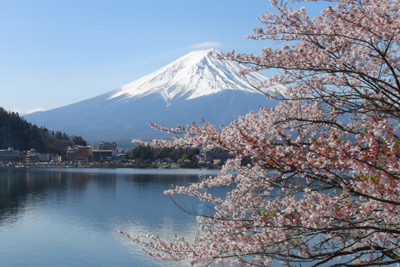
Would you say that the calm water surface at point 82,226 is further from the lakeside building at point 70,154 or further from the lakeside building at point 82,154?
the lakeside building at point 82,154

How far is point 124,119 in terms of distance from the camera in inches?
4988

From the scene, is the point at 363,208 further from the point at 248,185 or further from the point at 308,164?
the point at 248,185

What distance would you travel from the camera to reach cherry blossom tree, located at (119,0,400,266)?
2424 mm

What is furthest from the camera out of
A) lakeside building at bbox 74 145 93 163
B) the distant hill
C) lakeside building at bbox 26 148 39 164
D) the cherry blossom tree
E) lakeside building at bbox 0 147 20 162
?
lakeside building at bbox 74 145 93 163

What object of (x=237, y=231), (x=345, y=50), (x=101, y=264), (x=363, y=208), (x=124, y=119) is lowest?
(x=101, y=264)

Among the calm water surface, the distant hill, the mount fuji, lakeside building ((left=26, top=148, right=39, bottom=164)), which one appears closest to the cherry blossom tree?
the calm water surface

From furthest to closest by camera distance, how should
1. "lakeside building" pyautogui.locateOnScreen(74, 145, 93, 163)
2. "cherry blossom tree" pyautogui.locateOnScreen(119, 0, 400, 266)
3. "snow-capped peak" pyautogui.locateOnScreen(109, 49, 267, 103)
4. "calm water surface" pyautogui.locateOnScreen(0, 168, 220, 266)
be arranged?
"snow-capped peak" pyautogui.locateOnScreen(109, 49, 267, 103) < "lakeside building" pyautogui.locateOnScreen(74, 145, 93, 163) < "calm water surface" pyautogui.locateOnScreen(0, 168, 220, 266) < "cherry blossom tree" pyautogui.locateOnScreen(119, 0, 400, 266)

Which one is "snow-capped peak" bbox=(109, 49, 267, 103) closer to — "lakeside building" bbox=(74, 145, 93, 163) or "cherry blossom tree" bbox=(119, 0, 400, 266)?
"lakeside building" bbox=(74, 145, 93, 163)

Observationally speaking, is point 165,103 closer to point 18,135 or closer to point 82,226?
point 18,135

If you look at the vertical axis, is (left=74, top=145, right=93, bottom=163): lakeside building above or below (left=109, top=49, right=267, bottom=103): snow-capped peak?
below

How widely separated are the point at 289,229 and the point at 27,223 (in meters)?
13.0

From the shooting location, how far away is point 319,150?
2.30 metres

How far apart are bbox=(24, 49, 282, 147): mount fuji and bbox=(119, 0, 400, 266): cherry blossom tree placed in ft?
352

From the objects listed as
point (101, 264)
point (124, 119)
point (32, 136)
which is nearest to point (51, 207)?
point (101, 264)
